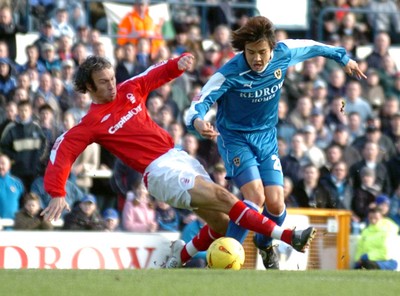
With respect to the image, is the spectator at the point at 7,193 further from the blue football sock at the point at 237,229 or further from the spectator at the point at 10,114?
the blue football sock at the point at 237,229

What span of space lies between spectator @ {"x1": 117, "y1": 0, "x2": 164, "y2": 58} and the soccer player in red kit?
7.80 meters

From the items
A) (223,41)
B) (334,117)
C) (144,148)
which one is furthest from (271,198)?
(223,41)

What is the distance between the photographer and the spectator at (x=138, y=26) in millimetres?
19797

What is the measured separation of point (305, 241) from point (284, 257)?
13.3 feet

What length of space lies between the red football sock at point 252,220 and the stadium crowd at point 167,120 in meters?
3.76

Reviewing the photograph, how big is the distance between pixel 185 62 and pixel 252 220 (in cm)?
161

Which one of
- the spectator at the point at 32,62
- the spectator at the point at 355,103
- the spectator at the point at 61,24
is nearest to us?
the spectator at the point at 32,62

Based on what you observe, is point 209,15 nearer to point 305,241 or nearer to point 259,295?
point 305,241

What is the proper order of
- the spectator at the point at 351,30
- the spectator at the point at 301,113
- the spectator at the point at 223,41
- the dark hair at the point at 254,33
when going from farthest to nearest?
1. the spectator at the point at 351,30
2. the spectator at the point at 223,41
3. the spectator at the point at 301,113
4. the dark hair at the point at 254,33

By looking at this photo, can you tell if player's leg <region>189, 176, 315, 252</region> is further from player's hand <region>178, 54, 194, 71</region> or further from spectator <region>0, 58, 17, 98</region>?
spectator <region>0, 58, 17, 98</region>

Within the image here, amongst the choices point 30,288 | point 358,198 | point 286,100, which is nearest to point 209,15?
Result: point 286,100

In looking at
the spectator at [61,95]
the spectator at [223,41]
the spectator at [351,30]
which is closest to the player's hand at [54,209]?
the spectator at [61,95]

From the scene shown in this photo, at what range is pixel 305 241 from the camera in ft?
36.2

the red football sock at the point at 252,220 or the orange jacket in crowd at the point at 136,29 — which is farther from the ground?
the red football sock at the point at 252,220
